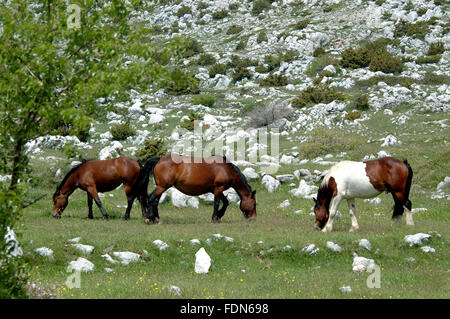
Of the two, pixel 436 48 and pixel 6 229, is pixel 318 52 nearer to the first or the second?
pixel 436 48

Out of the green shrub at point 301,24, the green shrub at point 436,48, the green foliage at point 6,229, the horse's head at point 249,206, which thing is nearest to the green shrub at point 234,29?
the green shrub at point 301,24

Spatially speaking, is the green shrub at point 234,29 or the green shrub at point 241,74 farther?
the green shrub at point 234,29

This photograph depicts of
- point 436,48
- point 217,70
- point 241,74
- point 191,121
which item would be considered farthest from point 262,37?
point 191,121

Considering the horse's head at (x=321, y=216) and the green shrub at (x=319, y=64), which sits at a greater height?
the green shrub at (x=319, y=64)

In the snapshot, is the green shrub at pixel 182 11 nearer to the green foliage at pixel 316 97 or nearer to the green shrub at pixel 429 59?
the green shrub at pixel 429 59

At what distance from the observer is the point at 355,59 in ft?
140

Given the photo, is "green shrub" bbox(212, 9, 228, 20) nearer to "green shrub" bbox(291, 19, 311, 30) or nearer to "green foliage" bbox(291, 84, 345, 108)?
"green shrub" bbox(291, 19, 311, 30)

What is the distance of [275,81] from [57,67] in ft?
118

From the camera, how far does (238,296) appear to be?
30.5 feet

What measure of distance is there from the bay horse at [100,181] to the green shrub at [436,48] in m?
33.3

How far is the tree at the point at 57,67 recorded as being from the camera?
6793 millimetres

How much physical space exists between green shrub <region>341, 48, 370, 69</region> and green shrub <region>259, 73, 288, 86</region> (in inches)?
203
